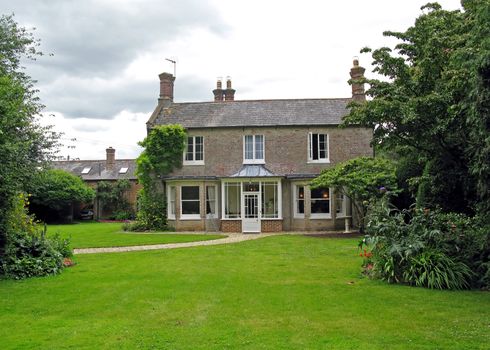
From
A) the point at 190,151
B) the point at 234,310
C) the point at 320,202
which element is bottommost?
the point at 234,310

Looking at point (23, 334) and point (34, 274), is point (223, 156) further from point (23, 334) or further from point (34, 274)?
point (23, 334)

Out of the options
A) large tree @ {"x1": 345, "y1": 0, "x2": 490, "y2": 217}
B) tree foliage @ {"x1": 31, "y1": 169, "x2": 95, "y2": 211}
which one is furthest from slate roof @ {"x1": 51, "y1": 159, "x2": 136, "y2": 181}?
large tree @ {"x1": 345, "y1": 0, "x2": 490, "y2": 217}

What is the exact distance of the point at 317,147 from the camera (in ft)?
89.8

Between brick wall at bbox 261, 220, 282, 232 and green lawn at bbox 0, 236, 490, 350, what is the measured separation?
13.3 meters

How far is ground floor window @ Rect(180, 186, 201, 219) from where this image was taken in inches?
1079

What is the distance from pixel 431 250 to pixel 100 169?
42978 millimetres

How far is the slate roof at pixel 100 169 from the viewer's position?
46.0 metres

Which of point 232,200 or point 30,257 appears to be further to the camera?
point 232,200

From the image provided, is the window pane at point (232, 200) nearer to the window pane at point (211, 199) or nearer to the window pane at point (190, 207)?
the window pane at point (211, 199)

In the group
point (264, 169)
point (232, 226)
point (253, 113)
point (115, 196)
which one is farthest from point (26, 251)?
point (115, 196)

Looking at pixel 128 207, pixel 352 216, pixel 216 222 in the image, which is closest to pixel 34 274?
pixel 216 222

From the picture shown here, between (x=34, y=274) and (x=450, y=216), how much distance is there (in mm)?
10758

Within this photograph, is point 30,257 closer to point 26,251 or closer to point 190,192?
point 26,251

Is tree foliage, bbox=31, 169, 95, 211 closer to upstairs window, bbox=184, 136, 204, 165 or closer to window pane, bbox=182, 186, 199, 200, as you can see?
upstairs window, bbox=184, 136, 204, 165
